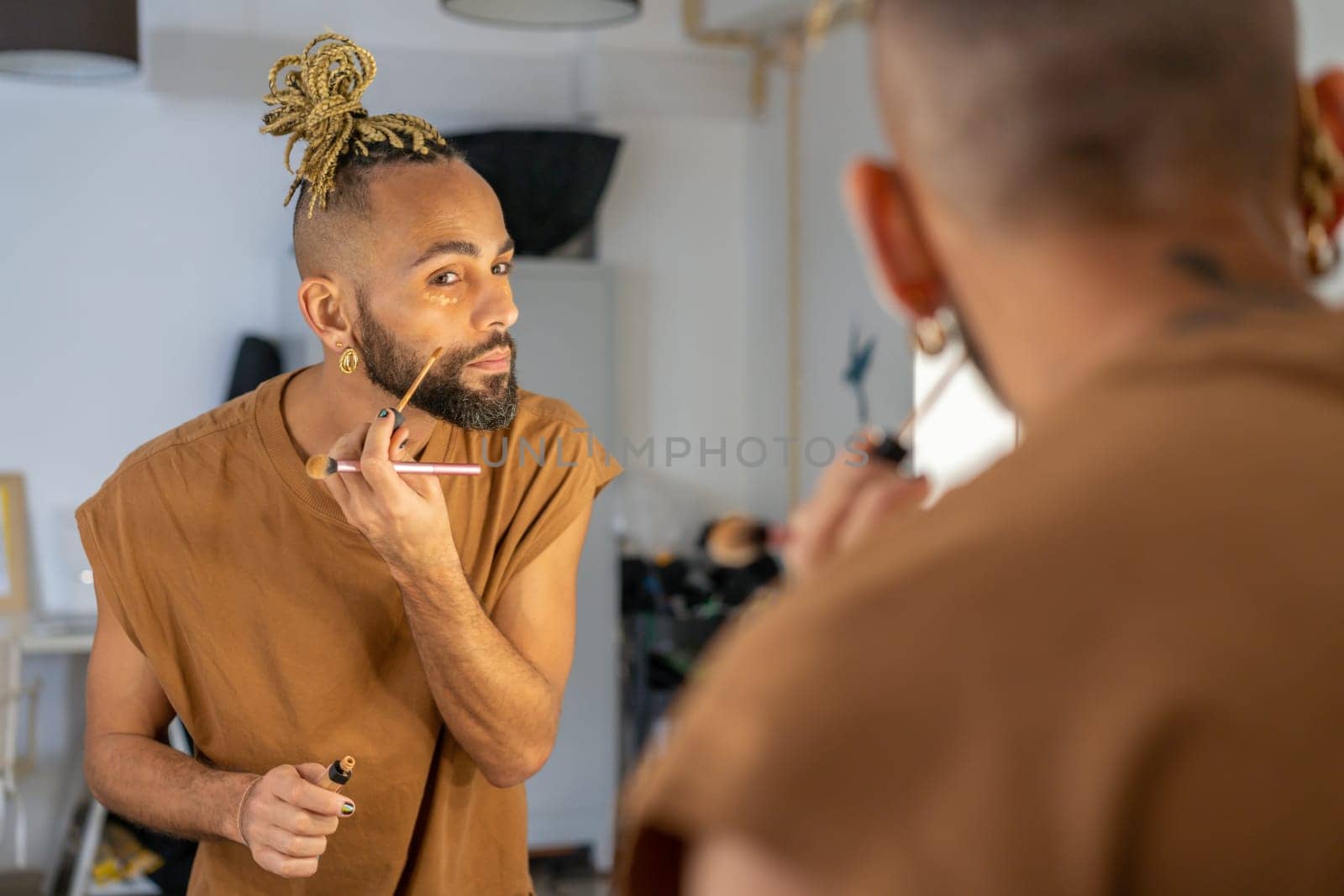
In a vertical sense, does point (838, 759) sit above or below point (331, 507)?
above

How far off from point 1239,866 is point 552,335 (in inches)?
170

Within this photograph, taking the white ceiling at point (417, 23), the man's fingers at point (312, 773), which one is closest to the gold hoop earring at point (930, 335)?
the man's fingers at point (312, 773)

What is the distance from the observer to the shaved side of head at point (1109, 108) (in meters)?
0.59

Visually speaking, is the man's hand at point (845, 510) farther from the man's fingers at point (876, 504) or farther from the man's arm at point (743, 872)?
the man's arm at point (743, 872)

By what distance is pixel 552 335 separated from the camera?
15.6ft

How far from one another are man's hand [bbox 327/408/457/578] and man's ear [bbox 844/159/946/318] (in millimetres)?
1033

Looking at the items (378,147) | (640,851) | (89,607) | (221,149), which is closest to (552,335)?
(221,149)

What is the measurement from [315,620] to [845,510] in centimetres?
116

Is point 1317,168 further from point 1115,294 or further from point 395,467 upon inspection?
point 395,467

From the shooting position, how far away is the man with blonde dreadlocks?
1.73 m

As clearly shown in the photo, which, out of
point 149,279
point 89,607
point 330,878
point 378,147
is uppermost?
point 378,147

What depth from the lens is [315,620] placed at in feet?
5.90

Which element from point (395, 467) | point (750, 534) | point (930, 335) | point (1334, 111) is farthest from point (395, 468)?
point (1334, 111)

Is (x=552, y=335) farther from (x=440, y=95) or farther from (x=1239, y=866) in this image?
(x=1239, y=866)
